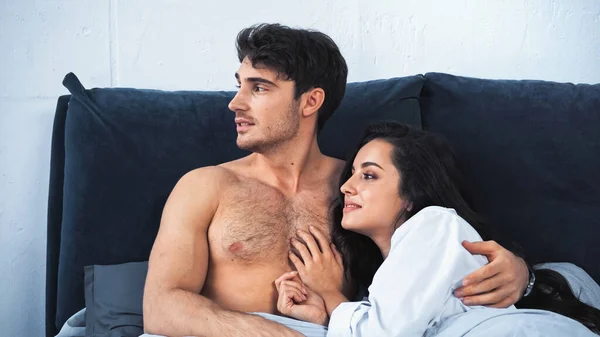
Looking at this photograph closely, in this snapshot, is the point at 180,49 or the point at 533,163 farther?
the point at 180,49

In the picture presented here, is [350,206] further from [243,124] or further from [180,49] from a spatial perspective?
[180,49]

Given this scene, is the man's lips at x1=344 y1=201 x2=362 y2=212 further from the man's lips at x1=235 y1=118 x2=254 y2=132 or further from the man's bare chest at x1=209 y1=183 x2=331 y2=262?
the man's lips at x1=235 y1=118 x2=254 y2=132

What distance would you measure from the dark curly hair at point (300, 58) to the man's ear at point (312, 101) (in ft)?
0.04

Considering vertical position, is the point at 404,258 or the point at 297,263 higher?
the point at 404,258

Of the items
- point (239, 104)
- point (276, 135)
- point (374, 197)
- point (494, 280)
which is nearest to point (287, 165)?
point (276, 135)

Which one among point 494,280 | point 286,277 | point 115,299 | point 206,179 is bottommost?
point 115,299

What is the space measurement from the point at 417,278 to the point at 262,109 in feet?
2.26

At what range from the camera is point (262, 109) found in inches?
85.6

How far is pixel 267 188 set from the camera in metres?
2.23

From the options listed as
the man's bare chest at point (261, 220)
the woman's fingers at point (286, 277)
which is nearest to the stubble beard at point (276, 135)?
the man's bare chest at point (261, 220)

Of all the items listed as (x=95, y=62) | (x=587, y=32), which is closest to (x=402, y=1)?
(x=587, y=32)

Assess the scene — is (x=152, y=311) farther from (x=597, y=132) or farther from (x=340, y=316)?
(x=597, y=132)

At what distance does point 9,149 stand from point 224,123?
76 cm

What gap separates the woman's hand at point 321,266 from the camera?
208cm
